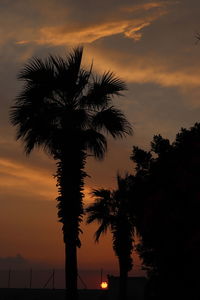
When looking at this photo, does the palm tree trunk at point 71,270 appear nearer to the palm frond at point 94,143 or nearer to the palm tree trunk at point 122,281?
the palm frond at point 94,143

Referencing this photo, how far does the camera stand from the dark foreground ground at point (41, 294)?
163ft

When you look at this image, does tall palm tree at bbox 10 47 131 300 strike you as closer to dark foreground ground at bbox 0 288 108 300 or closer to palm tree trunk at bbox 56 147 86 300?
palm tree trunk at bbox 56 147 86 300

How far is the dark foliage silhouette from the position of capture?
2244 cm

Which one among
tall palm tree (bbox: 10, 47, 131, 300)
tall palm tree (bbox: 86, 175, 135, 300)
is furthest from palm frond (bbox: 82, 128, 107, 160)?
tall palm tree (bbox: 86, 175, 135, 300)

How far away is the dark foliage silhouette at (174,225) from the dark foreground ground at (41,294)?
2421 centimetres

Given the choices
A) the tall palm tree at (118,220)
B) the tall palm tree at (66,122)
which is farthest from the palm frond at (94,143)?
the tall palm tree at (118,220)

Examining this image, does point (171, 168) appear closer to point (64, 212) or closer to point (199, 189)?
point (199, 189)

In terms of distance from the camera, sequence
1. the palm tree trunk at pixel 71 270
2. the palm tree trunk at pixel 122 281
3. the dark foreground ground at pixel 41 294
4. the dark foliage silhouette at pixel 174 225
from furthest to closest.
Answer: the dark foreground ground at pixel 41 294 < the palm tree trunk at pixel 122 281 < the dark foliage silhouette at pixel 174 225 < the palm tree trunk at pixel 71 270

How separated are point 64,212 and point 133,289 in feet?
70.4

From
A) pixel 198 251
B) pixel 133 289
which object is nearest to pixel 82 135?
pixel 198 251

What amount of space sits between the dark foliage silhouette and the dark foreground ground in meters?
24.2

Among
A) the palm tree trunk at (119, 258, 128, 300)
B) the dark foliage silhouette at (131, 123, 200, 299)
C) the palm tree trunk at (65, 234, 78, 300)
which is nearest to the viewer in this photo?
the palm tree trunk at (65, 234, 78, 300)

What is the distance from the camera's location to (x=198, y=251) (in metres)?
21.2

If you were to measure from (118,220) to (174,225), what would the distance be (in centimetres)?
1292
